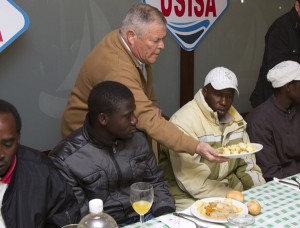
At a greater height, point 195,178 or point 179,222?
point 179,222

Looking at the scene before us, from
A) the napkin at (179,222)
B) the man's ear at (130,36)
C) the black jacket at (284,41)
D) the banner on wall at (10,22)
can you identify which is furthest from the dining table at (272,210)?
the banner on wall at (10,22)

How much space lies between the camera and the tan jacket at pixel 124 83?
231 centimetres

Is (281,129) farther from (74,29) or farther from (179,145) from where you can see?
(74,29)

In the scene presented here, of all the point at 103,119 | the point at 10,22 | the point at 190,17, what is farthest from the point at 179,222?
the point at 190,17

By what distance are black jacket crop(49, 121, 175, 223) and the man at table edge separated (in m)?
0.17

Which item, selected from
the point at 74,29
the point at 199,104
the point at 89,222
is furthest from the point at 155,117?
the point at 74,29

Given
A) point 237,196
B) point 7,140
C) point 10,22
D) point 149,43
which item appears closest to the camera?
point 7,140

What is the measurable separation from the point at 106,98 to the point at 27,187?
1.97ft

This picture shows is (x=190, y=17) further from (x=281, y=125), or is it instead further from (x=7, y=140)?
(x=7, y=140)

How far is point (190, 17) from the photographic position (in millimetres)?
4375

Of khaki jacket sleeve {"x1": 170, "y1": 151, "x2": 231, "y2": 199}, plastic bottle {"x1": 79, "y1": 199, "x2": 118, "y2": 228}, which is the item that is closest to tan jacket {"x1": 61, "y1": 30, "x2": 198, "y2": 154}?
khaki jacket sleeve {"x1": 170, "y1": 151, "x2": 231, "y2": 199}

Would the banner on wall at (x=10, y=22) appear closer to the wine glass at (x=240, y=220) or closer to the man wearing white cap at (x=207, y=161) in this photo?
→ the man wearing white cap at (x=207, y=161)

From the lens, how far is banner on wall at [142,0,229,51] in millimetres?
4199

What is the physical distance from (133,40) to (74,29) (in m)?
1.19
